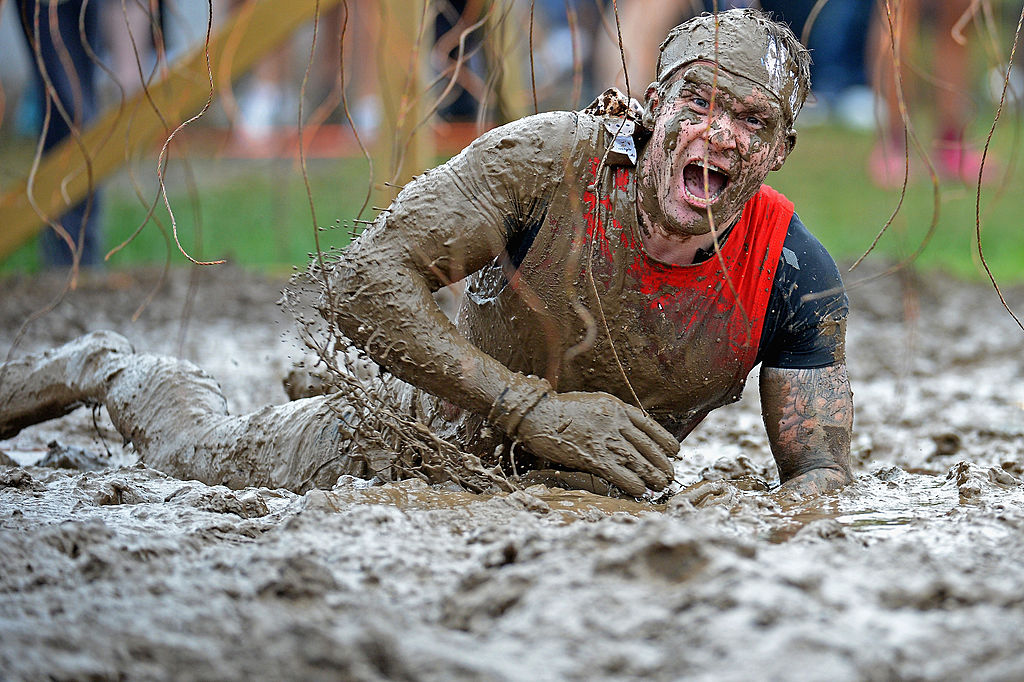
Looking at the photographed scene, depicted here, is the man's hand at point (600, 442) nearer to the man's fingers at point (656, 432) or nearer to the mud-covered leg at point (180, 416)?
the man's fingers at point (656, 432)

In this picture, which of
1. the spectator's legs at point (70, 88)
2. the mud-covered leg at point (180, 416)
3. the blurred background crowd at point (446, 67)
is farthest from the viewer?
the blurred background crowd at point (446, 67)

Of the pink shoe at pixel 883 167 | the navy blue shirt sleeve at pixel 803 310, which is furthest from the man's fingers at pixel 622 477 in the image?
the pink shoe at pixel 883 167

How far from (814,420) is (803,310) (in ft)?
0.88

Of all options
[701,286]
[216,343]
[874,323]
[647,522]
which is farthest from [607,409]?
[874,323]

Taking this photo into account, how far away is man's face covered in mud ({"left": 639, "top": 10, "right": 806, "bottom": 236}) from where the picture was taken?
241cm

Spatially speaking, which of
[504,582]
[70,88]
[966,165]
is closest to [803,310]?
[504,582]

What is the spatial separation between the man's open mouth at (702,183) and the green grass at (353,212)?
4.54 metres

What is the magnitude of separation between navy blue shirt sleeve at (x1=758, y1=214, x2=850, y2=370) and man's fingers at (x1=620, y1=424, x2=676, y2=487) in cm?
47

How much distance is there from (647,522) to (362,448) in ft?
3.69

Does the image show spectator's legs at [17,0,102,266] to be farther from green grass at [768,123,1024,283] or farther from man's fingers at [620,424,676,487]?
green grass at [768,123,1024,283]

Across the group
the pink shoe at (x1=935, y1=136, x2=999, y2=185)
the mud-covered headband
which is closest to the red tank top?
the mud-covered headband

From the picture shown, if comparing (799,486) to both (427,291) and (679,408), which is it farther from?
(427,291)

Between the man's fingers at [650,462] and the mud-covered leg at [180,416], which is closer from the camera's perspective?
the man's fingers at [650,462]

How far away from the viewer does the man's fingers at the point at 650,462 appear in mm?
2418
